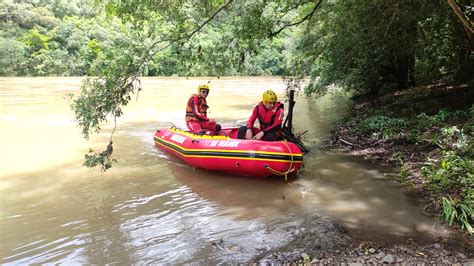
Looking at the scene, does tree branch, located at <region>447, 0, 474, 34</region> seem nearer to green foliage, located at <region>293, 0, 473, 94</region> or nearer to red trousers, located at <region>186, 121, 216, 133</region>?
green foliage, located at <region>293, 0, 473, 94</region>

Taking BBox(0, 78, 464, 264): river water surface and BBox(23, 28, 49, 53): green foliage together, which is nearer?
BBox(0, 78, 464, 264): river water surface

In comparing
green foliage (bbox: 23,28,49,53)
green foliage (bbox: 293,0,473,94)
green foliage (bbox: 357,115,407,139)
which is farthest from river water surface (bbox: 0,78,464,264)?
green foliage (bbox: 23,28,49,53)

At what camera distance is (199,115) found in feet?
27.2

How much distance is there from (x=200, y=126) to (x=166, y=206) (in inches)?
110

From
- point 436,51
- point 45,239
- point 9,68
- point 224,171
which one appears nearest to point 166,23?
point 224,171

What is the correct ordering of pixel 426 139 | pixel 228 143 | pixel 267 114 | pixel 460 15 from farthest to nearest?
pixel 267 114 → pixel 426 139 → pixel 228 143 → pixel 460 15

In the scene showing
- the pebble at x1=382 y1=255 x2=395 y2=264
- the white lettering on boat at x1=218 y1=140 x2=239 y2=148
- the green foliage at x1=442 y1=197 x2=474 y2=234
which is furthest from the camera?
the white lettering on boat at x1=218 y1=140 x2=239 y2=148

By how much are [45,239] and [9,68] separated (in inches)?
1816

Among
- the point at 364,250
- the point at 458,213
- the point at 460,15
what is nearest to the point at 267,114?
the point at 460,15

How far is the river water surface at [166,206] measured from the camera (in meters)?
4.50

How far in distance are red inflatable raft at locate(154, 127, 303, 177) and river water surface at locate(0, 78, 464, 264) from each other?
21cm

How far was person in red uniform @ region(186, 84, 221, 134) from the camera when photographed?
823 cm

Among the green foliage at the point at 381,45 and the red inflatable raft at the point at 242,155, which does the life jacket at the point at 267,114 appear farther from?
the green foliage at the point at 381,45

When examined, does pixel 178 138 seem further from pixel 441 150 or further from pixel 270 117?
pixel 441 150
